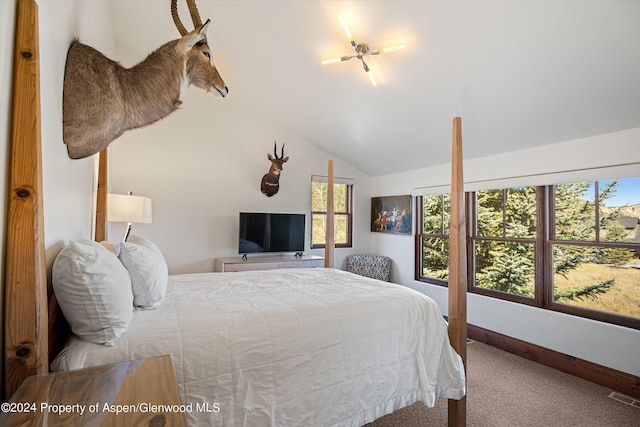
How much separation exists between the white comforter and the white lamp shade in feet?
3.97

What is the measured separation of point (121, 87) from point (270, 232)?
10.4ft

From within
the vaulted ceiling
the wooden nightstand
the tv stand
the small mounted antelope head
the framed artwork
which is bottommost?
the tv stand

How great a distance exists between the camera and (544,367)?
297 cm

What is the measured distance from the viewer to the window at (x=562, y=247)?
2.68 metres

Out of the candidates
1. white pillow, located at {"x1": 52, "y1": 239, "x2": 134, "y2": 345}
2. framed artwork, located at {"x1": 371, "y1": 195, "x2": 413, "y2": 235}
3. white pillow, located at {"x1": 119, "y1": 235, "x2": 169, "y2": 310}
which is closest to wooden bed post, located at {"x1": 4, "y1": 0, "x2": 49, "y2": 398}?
white pillow, located at {"x1": 52, "y1": 239, "x2": 134, "y2": 345}

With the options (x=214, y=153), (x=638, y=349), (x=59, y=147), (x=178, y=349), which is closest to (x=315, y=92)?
(x=214, y=153)

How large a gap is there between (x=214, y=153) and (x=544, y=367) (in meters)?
4.54

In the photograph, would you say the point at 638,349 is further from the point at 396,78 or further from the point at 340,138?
the point at 340,138

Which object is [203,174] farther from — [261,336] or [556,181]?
[556,181]

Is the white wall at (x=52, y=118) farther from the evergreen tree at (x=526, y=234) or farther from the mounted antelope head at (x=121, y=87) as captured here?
the evergreen tree at (x=526, y=234)

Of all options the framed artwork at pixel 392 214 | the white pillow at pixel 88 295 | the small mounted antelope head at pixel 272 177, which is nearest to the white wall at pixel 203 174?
the small mounted antelope head at pixel 272 177

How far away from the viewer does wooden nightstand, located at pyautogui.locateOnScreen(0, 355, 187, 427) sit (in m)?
0.76

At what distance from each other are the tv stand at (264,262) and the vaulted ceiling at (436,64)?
1.95 meters

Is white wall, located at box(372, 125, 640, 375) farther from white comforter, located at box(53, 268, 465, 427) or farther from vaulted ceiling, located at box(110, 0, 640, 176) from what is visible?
white comforter, located at box(53, 268, 465, 427)
